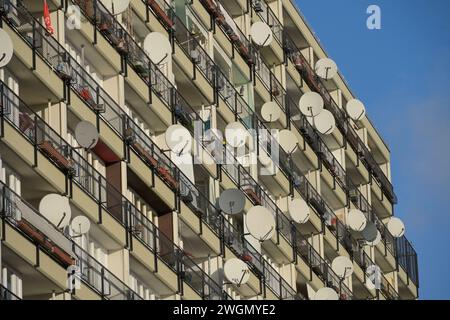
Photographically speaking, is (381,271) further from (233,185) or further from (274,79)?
(233,185)

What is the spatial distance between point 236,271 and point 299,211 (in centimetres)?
1098

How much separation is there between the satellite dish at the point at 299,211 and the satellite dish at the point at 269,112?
3278 millimetres

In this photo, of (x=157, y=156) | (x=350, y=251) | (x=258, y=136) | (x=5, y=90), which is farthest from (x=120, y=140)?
(x=350, y=251)

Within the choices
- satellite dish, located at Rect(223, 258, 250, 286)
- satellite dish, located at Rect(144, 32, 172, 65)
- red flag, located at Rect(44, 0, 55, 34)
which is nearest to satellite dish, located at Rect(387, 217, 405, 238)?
satellite dish, located at Rect(223, 258, 250, 286)

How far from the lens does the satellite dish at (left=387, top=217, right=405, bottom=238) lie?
99.1 m

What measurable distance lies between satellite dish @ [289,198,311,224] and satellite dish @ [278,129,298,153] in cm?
213

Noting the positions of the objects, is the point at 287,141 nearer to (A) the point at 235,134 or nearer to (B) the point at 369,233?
(A) the point at 235,134

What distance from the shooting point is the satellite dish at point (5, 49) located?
5625 cm

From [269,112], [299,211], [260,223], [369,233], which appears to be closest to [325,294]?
[299,211]

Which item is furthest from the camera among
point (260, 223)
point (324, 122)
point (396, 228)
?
point (396, 228)

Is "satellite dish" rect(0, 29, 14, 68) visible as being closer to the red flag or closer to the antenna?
the red flag

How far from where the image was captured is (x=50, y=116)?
62750mm

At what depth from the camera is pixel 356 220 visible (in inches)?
3627

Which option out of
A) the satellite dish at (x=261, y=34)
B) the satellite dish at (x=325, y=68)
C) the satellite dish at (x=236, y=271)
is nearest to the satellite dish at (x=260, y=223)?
the satellite dish at (x=236, y=271)
